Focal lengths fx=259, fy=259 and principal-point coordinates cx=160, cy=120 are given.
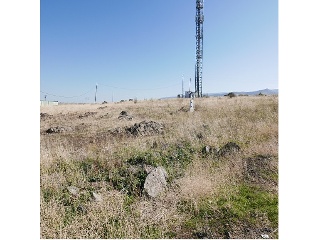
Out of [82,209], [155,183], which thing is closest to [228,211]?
[155,183]

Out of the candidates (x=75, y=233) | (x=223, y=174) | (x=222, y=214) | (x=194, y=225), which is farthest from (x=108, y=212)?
(x=223, y=174)

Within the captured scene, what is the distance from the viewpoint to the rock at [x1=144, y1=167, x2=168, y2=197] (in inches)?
192

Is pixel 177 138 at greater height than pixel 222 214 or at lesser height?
greater

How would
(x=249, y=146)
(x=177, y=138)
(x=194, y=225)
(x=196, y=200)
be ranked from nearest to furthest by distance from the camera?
(x=194, y=225) < (x=196, y=200) < (x=249, y=146) < (x=177, y=138)

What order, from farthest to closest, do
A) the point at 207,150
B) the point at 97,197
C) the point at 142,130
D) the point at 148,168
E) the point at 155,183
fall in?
the point at 142,130
the point at 207,150
the point at 148,168
the point at 155,183
the point at 97,197

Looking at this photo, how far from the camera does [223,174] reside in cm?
561

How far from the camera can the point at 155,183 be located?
16.5ft

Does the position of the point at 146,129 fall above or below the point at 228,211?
above

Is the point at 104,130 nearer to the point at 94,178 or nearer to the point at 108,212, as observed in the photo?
the point at 94,178

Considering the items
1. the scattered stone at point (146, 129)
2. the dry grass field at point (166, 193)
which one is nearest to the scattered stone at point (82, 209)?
the dry grass field at point (166, 193)

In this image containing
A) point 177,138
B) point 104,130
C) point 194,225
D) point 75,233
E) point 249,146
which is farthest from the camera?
point 104,130

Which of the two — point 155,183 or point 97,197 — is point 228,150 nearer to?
point 155,183

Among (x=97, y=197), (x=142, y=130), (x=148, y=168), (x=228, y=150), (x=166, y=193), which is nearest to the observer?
(x=97, y=197)
